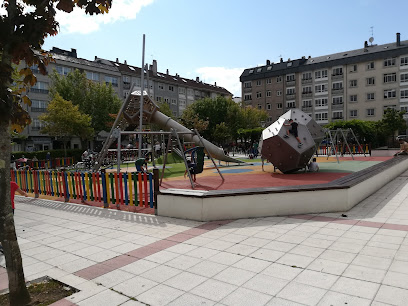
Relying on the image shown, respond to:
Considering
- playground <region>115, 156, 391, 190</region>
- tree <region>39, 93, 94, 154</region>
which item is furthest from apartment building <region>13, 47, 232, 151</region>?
playground <region>115, 156, 391, 190</region>

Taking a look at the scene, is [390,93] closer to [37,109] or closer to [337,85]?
[337,85]

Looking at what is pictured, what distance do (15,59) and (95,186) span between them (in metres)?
7.20

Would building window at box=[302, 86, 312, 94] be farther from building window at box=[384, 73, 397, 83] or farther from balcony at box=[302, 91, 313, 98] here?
building window at box=[384, 73, 397, 83]

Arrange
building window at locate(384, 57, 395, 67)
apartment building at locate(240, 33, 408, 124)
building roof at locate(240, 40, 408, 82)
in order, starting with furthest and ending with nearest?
building roof at locate(240, 40, 408, 82) < apartment building at locate(240, 33, 408, 124) < building window at locate(384, 57, 395, 67)

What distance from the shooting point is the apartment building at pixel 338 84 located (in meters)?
54.2

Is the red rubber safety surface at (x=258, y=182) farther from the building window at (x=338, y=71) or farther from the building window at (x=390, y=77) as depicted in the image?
the building window at (x=338, y=71)

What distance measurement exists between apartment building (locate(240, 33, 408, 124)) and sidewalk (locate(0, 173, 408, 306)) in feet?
178

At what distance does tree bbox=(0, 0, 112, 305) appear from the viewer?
375cm

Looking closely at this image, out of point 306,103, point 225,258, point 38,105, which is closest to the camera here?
point 225,258

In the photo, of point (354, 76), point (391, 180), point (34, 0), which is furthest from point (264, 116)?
point (34, 0)

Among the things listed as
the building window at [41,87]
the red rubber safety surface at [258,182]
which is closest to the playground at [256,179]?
the red rubber safety surface at [258,182]

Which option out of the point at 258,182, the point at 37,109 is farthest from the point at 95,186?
the point at 37,109

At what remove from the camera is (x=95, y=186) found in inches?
418

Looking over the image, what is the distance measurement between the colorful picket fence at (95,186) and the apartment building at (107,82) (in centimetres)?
1543
